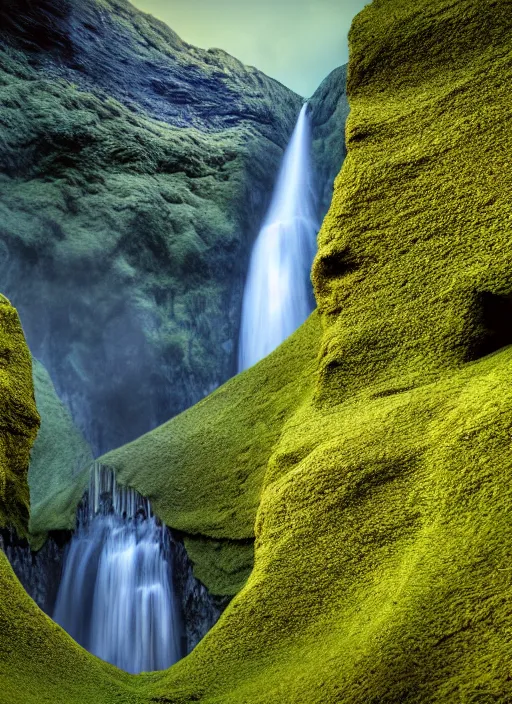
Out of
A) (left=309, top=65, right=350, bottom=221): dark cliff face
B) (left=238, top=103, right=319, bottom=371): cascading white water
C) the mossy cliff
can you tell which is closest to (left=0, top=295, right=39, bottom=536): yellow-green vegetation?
the mossy cliff

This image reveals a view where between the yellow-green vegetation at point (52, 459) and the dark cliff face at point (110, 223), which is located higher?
the dark cliff face at point (110, 223)

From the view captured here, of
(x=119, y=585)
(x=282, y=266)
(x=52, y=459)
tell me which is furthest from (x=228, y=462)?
(x=282, y=266)

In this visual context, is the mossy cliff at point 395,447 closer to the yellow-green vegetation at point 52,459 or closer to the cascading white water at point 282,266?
the yellow-green vegetation at point 52,459

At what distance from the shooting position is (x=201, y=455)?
8438 mm

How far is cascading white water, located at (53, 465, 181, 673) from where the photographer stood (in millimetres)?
8805

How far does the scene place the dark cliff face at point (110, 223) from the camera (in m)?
18.0

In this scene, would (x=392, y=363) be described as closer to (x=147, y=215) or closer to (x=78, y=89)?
(x=147, y=215)

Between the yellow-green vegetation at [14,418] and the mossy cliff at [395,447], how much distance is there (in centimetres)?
177

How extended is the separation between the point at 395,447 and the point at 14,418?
3579mm

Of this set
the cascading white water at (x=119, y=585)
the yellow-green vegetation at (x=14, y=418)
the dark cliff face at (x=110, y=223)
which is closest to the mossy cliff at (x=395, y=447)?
the yellow-green vegetation at (x=14, y=418)

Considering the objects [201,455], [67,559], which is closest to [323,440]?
[201,455]

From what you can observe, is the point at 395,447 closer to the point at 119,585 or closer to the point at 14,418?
the point at 14,418

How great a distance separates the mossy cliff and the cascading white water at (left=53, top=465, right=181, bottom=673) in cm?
465

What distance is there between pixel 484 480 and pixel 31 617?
2871mm
